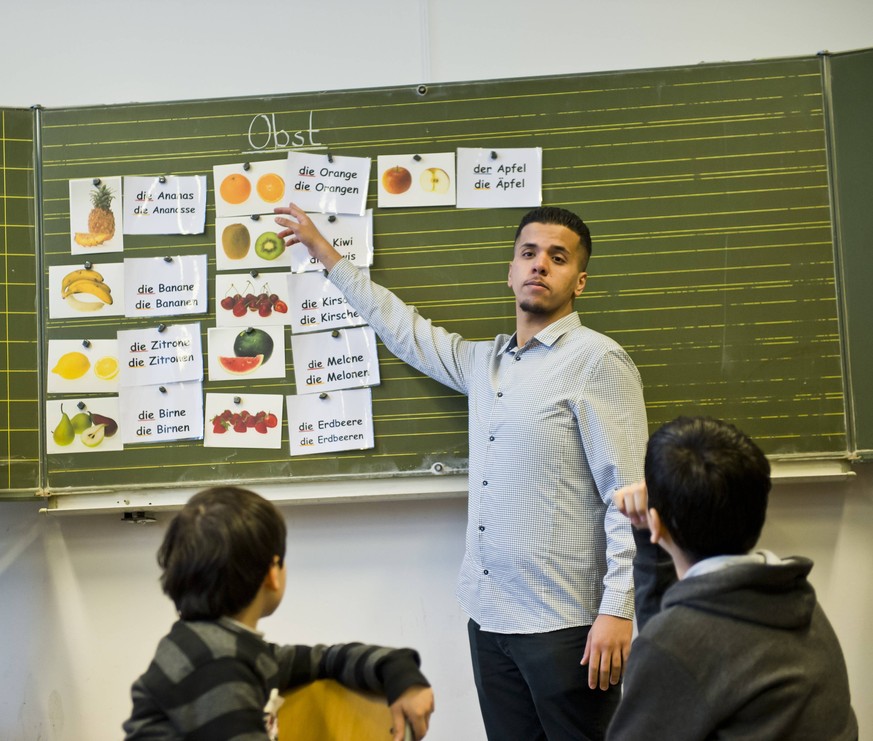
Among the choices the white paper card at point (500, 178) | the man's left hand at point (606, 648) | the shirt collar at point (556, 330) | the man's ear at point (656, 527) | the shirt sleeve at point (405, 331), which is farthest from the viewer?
the white paper card at point (500, 178)

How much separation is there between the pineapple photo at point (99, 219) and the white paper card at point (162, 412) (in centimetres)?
44

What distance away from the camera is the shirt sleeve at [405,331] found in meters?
2.15

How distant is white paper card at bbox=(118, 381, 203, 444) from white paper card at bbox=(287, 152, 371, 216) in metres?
0.61

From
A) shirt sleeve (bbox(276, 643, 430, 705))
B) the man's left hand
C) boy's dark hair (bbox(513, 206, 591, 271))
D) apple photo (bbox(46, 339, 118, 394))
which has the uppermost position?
boy's dark hair (bbox(513, 206, 591, 271))

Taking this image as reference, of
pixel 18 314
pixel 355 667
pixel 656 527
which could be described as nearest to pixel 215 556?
pixel 355 667

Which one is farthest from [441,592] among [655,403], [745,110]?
[745,110]

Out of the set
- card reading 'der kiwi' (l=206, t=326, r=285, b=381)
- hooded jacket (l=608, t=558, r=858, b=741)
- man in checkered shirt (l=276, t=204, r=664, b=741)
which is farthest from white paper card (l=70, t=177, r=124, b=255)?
hooded jacket (l=608, t=558, r=858, b=741)

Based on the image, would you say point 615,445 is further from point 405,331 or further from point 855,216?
point 855,216

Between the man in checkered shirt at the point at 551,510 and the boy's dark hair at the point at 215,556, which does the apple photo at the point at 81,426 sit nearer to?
the man in checkered shirt at the point at 551,510

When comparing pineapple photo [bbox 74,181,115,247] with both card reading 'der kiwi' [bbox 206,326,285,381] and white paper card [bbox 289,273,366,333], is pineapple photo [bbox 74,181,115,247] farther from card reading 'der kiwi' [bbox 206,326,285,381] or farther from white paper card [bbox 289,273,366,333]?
white paper card [bbox 289,273,366,333]

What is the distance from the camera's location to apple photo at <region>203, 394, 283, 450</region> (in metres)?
2.29

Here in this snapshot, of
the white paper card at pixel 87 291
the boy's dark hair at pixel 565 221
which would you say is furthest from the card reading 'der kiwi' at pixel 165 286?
the boy's dark hair at pixel 565 221

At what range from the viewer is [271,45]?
240 centimetres

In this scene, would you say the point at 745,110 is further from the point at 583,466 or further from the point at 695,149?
the point at 583,466
